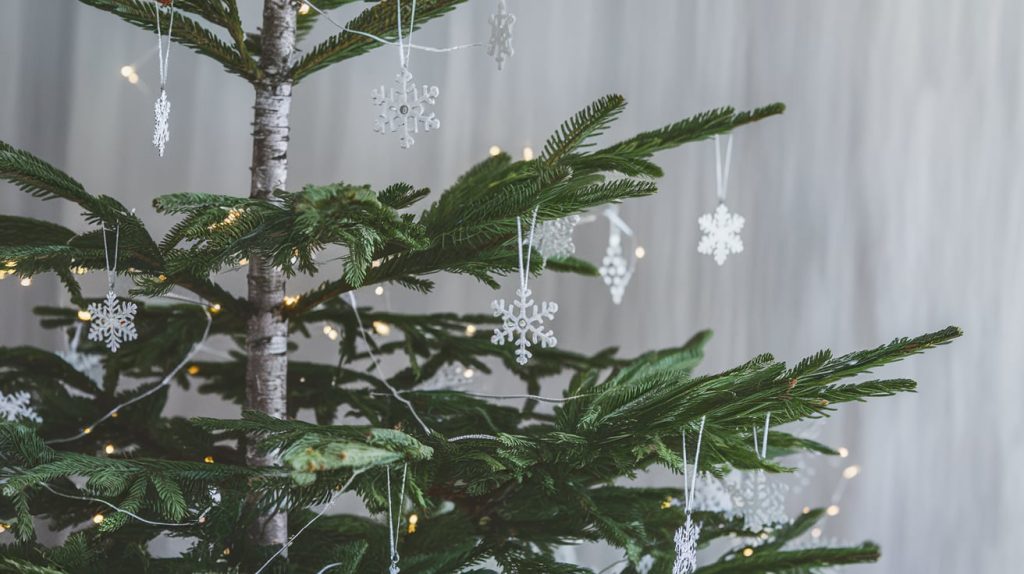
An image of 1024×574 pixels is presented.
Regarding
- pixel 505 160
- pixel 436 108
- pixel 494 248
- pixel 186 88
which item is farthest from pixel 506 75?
pixel 494 248

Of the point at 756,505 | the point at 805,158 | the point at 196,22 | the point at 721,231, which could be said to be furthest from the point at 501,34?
the point at 805,158

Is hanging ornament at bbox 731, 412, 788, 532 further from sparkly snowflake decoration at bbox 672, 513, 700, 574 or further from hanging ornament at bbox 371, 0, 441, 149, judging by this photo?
hanging ornament at bbox 371, 0, 441, 149

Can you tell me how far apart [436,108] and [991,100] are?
1027 mm

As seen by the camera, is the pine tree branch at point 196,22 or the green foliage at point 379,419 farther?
the pine tree branch at point 196,22

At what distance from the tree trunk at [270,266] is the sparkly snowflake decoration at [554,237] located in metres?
0.26

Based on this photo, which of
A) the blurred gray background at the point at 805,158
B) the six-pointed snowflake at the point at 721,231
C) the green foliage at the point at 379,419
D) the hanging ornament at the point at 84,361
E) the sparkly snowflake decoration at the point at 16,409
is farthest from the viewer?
the blurred gray background at the point at 805,158

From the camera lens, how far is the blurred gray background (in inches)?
67.0

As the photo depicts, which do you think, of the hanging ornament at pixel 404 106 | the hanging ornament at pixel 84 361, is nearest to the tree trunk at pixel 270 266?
the hanging ornament at pixel 404 106

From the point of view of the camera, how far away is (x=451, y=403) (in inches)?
37.7

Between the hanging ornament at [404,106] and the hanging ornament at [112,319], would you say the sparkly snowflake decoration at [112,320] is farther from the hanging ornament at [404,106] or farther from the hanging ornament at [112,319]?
the hanging ornament at [404,106]

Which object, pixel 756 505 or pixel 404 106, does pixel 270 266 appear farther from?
pixel 756 505

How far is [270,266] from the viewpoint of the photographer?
2.82 feet

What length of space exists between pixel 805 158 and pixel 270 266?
1.21m

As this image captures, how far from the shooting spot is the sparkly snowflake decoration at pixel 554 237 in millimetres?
953
